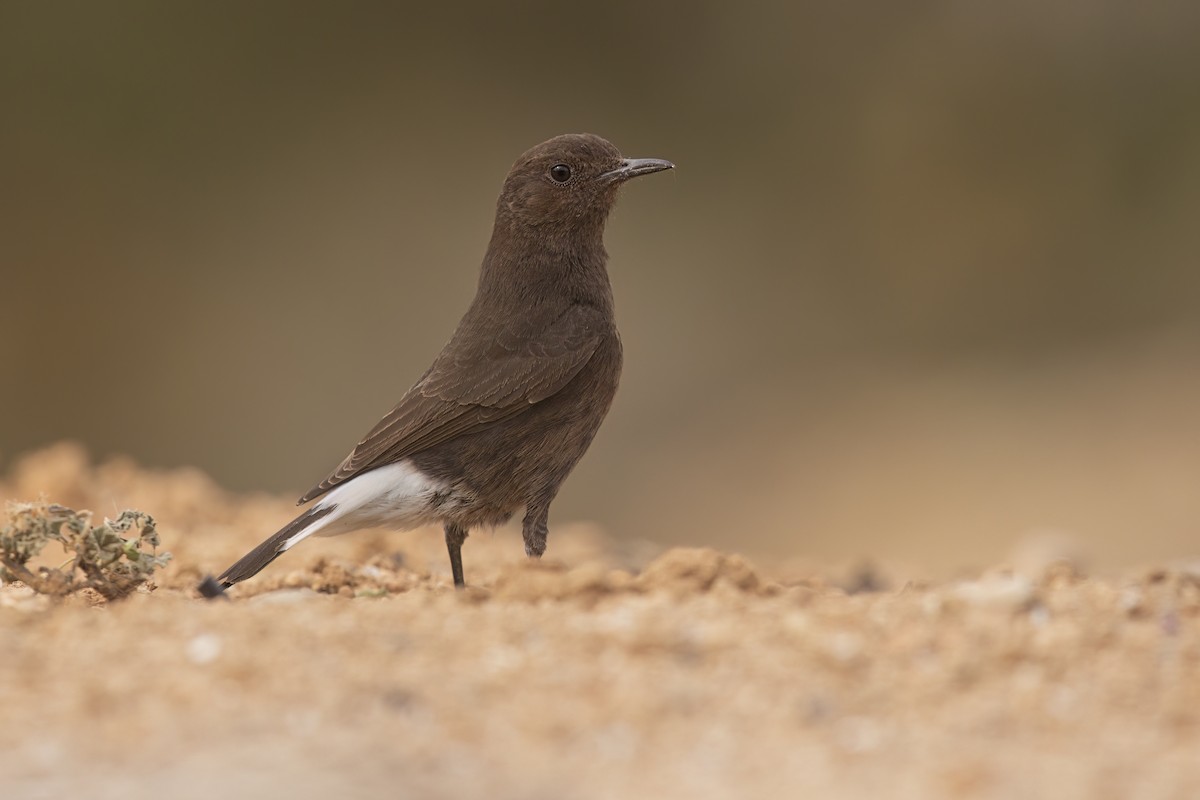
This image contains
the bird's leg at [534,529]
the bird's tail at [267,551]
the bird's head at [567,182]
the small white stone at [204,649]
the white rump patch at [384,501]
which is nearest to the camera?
the small white stone at [204,649]

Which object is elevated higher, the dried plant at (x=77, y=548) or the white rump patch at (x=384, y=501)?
the white rump patch at (x=384, y=501)

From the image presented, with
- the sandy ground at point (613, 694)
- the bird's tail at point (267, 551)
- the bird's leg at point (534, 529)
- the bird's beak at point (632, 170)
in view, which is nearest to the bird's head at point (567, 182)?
the bird's beak at point (632, 170)

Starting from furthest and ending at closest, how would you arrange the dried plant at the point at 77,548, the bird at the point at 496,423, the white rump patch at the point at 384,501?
the bird at the point at 496,423 → the white rump patch at the point at 384,501 → the dried plant at the point at 77,548

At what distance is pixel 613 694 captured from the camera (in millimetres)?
3525

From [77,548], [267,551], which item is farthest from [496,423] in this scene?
[77,548]

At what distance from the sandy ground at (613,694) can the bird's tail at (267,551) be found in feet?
2.86

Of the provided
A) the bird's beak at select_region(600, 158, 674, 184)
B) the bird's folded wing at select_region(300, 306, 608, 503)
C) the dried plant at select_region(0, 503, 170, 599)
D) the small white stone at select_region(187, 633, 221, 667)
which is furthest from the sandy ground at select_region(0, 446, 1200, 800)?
the bird's beak at select_region(600, 158, 674, 184)

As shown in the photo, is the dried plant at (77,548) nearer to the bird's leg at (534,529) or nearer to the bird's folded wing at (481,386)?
the bird's folded wing at (481,386)

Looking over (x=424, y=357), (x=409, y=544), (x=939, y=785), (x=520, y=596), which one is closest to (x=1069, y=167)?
(x=424, y=357)

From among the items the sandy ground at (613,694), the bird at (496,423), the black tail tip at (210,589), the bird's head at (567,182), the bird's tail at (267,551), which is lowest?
the sandy ground at (613,694)

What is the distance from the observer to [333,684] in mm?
3609

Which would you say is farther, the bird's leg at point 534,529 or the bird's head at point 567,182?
the bird's head at point 567,182

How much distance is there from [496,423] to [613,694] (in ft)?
9.69

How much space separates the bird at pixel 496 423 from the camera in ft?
20.5
